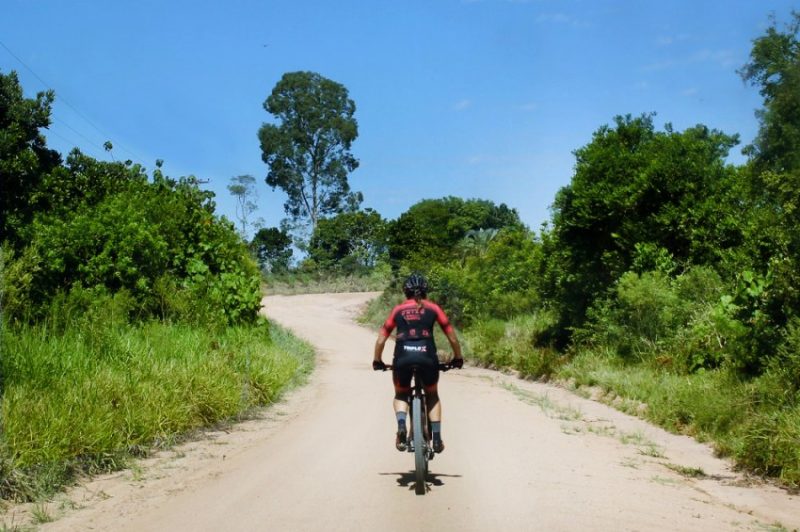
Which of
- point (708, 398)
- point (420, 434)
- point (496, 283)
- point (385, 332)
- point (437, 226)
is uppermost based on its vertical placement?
point (437, 226)

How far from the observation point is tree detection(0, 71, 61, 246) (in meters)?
21.2

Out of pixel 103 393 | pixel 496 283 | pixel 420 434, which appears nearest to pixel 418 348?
pixel 420 434

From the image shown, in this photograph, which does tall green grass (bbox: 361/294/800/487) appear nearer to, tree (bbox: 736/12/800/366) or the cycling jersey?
tree (bbox: 736/12/800/366)

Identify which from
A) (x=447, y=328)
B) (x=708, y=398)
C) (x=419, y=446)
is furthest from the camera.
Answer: (x=708, y=398)

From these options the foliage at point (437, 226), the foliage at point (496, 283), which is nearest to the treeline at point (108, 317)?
the foliage at point (496, 283)

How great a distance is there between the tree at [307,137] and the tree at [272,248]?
3054 mm

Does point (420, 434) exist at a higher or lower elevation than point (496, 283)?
lower

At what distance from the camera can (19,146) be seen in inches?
878

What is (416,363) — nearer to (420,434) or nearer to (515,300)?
(420,434)

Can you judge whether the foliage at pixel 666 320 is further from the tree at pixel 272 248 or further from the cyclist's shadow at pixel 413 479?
the tree at pixel 272 248

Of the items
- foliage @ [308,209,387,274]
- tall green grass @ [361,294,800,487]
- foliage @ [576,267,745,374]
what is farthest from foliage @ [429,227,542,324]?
foliage @ [308,209,387,274]

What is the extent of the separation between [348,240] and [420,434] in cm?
5829

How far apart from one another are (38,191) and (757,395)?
18105 mm

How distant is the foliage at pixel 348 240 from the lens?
64.8 meters
